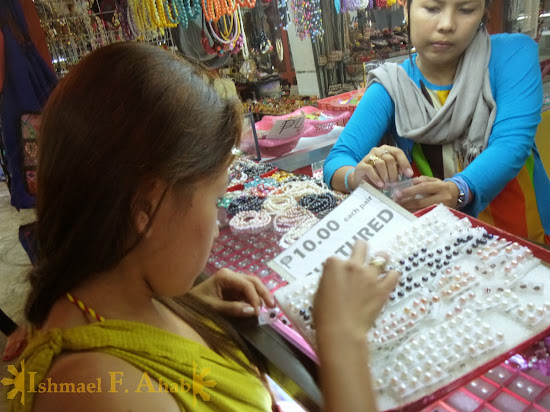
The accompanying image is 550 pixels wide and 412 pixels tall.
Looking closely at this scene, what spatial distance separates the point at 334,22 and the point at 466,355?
2821 millimetres

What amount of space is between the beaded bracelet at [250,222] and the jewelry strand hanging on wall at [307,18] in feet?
6.72

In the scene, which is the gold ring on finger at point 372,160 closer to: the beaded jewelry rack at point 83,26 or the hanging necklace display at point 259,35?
the beaded jewelry rack at point 83,26

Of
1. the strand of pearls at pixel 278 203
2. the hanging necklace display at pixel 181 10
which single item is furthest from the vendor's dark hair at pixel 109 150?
the hanging necklace display at pixel 181 10

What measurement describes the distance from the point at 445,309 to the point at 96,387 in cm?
51

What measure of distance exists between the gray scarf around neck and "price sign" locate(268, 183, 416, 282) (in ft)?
1.69

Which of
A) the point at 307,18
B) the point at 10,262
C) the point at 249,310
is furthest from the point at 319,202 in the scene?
the point at 10,262

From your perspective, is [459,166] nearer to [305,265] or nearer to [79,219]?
[305,265]

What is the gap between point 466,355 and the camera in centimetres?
57

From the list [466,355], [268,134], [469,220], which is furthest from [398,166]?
[268,134]

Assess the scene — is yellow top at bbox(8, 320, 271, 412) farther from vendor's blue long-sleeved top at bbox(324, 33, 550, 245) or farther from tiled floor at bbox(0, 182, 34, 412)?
tiled floor at bbox(0, 182, 34, 412)

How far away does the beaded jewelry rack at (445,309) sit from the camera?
1.85ft

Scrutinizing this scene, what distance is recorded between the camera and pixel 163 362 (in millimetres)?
587

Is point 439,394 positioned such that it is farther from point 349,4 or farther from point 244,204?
point 349,4

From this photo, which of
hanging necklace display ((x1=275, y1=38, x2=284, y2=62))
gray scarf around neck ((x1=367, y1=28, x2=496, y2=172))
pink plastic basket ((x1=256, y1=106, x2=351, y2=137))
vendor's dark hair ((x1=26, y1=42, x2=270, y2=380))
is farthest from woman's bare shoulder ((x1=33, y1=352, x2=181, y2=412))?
hanging necklace display ((x1=275, y1=38, x2=284, y2=62))
